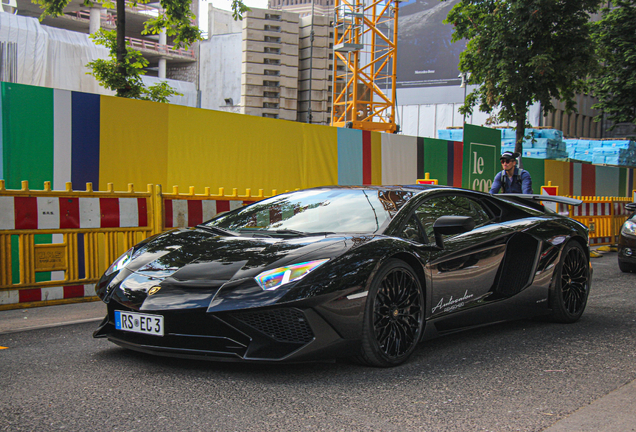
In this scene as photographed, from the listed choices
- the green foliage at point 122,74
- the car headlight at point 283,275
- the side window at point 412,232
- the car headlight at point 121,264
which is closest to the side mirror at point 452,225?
the side window at point 412,232

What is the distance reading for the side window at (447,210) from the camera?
Answer: 445cm

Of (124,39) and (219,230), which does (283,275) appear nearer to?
(219,230)

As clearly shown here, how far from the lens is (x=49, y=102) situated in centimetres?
776

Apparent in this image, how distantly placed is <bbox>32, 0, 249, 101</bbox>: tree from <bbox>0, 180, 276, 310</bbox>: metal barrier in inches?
429

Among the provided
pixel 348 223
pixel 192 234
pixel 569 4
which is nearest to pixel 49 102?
pixel 192 234

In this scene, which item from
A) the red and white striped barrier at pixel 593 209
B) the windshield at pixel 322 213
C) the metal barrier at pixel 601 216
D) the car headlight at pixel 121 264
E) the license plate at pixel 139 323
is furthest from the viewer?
the metal barrier at pixel 601 216

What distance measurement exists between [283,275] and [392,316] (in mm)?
796

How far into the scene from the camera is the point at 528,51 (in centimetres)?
1914

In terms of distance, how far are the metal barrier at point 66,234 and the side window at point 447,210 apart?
11.2ft

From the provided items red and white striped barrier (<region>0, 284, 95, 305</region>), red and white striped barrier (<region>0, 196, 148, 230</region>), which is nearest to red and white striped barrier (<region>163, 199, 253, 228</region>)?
red and white striped barrier (<region>0, 196, 148, 230</region>)

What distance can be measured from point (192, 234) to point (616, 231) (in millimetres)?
12795

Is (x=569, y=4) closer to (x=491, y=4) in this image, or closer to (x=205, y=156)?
(x=491, y=4)

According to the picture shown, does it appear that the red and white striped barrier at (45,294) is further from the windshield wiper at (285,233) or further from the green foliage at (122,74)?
the green foliage at (122,74)

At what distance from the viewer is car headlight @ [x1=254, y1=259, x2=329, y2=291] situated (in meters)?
3.49
